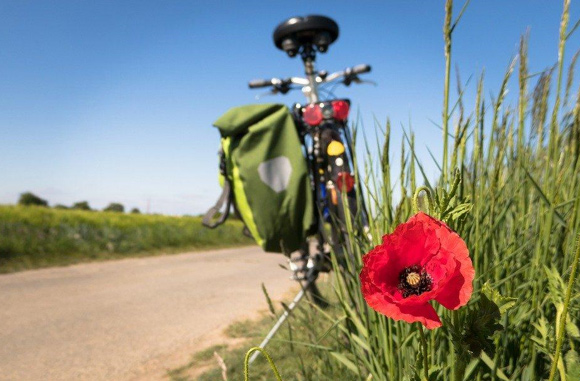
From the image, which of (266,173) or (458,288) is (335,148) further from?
(458,288)

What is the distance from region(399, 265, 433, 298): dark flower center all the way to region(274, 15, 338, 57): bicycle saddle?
254cm

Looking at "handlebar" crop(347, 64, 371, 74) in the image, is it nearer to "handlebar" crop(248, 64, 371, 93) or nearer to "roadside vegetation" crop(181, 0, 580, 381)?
"handlebar" crop(248, 64, 371, 93)

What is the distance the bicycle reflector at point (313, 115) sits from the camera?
2.60 metres

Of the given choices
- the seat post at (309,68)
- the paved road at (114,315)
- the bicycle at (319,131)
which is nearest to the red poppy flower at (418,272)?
the bicycle at (319,131)

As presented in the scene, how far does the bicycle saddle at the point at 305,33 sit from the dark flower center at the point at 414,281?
2535 millimetres

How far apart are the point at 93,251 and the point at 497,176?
26.7 ft

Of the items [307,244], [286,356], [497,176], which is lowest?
[286,356]

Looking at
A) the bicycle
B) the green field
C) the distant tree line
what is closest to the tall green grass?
the bicycle

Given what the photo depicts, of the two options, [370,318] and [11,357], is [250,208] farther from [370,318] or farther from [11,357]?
[11,357]

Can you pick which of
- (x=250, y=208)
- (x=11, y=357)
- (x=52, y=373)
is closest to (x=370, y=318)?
(x=250, y=208)

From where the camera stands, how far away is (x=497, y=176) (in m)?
1.18

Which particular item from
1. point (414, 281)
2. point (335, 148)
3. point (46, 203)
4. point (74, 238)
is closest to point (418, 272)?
point (414, 281)

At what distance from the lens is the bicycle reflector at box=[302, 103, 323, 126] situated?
2.60 metres

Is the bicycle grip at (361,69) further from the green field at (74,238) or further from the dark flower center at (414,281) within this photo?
the green field at (74,238)
